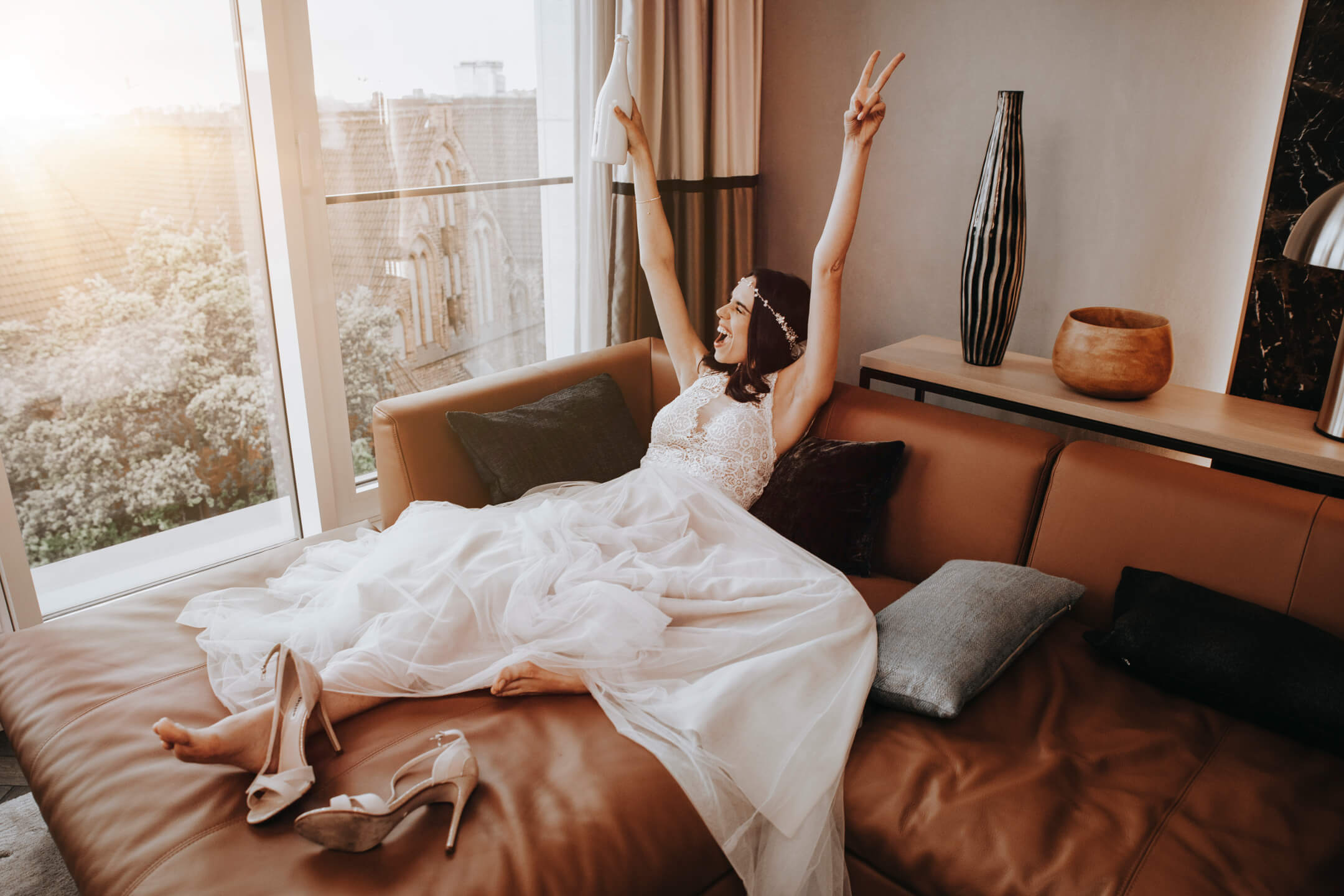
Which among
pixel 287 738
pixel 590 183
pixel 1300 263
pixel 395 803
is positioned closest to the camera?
pixel 395 803

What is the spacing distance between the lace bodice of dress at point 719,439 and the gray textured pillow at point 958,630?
1.65 ft

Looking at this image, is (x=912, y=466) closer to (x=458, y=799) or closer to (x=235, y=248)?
(x=458, y=799)

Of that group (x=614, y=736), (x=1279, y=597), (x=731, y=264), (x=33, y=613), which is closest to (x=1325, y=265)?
(x=1279, y=597)

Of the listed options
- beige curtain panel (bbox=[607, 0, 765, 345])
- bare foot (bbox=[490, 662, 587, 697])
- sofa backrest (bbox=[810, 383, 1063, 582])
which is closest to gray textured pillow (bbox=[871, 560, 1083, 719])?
sofa backrest (bbox=[810, 383, 1063, 582])

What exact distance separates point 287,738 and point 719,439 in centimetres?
116

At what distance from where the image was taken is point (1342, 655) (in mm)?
1447

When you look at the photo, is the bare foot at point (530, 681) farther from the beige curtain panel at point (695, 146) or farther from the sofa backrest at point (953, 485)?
the beige curtain panel at point (695, 146)

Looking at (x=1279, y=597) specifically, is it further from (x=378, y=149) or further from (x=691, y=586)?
(x=378, y=149)

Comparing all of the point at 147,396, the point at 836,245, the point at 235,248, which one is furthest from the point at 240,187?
the point at 836,245

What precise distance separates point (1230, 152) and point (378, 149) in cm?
231

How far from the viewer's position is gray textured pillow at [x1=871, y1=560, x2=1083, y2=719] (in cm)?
151

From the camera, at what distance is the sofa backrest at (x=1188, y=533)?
1.62 m

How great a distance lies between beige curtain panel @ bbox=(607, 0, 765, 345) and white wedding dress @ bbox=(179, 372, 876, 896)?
47.2 inches

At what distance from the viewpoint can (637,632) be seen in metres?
1.54
